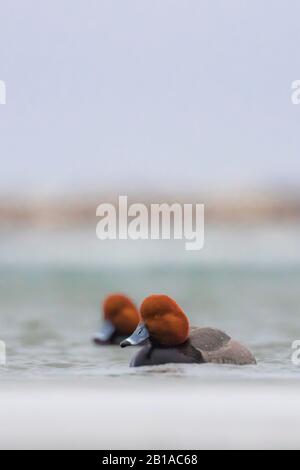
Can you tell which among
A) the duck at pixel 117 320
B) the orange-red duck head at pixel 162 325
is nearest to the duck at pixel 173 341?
the orange-red duck head at pixel 162 325

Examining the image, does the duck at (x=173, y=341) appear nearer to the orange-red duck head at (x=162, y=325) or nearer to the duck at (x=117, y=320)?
the orange-red duck head at (x=162, y=325)

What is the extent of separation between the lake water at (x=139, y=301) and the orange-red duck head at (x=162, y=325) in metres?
0.14

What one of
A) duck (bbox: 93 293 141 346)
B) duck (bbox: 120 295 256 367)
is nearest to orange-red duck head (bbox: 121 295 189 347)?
duck (bbox: 120 295 256 367)

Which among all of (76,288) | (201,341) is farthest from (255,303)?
(201,341)

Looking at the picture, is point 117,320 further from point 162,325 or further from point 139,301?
point 139,301

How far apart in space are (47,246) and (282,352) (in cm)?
1496

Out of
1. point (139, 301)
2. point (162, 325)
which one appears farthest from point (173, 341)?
point (139, 301)

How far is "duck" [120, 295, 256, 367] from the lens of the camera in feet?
20.2

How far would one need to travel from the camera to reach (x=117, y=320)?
24.9ft

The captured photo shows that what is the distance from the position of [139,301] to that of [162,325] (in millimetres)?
5903

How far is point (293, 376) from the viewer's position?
6.04 metres

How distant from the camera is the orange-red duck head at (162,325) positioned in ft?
20.1

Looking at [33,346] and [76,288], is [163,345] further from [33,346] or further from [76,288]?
[76,288]

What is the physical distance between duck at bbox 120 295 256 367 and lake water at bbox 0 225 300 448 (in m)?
0.08
